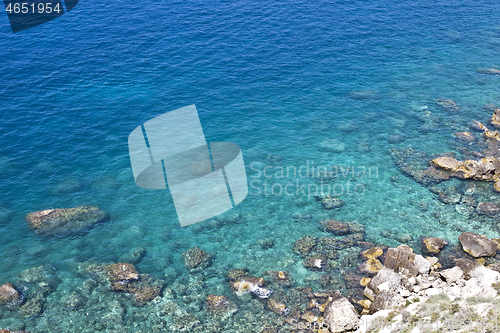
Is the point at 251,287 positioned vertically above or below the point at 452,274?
below

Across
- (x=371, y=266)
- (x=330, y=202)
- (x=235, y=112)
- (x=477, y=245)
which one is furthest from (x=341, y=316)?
(x=235, y=112)

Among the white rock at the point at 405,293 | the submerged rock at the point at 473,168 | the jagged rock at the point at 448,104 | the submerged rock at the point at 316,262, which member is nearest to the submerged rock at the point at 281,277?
the submerged rock at the point at 316,262

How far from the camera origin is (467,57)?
3007 inches

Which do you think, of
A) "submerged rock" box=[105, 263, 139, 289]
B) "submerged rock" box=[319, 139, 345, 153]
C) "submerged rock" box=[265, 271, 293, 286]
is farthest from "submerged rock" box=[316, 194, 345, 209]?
"submerged rock" box=[105, 263, 139, 289]

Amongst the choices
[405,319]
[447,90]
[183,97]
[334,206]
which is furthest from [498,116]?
[183,97]

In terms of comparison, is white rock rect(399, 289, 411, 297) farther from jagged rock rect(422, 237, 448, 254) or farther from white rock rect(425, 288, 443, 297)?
jagged rock rect(422, 237, 448, 254)

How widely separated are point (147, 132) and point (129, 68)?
1916cm

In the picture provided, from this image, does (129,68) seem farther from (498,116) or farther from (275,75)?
(498,116)

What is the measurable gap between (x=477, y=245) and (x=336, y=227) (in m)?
13.4

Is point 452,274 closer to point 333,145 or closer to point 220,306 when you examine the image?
point 220,306

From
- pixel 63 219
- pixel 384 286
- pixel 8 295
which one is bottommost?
pixel 384 286

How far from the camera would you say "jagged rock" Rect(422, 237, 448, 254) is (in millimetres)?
38344

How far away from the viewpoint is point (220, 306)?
3381 cm

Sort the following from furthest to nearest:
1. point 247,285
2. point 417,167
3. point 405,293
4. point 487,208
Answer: point 417,167 < point 487,208 < point 247,285 < point 405,293
